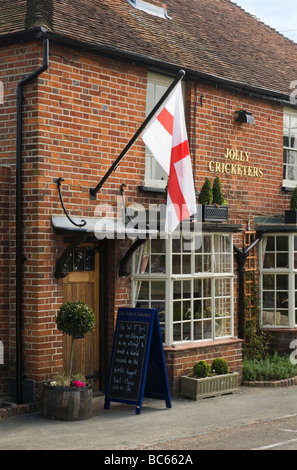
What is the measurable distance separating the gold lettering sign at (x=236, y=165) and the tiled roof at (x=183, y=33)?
1.40 metres

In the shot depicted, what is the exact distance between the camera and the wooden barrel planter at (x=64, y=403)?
33.8ft

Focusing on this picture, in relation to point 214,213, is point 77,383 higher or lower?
lower

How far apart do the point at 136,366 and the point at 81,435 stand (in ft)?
5.61

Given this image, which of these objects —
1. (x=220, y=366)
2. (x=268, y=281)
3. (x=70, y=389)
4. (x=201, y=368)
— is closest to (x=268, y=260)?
(x=268, y=281)

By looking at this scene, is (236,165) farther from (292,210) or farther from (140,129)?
(140,129)

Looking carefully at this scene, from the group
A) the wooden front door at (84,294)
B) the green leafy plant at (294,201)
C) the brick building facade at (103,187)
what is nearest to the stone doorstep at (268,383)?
the brick building facade at (103,187)

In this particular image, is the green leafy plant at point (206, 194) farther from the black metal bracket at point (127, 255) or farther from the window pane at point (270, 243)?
the window pane at point (270, 243)

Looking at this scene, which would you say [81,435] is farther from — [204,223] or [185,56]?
[185,56]

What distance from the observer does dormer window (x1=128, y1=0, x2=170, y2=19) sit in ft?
48.4

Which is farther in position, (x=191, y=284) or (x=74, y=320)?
(x=191, y=284)

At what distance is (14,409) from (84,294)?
2277 millimetres

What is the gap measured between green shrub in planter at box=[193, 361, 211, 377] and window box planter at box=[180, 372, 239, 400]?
100mm

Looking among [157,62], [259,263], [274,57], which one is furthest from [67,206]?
[274,57]

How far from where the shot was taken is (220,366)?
12664 mm
